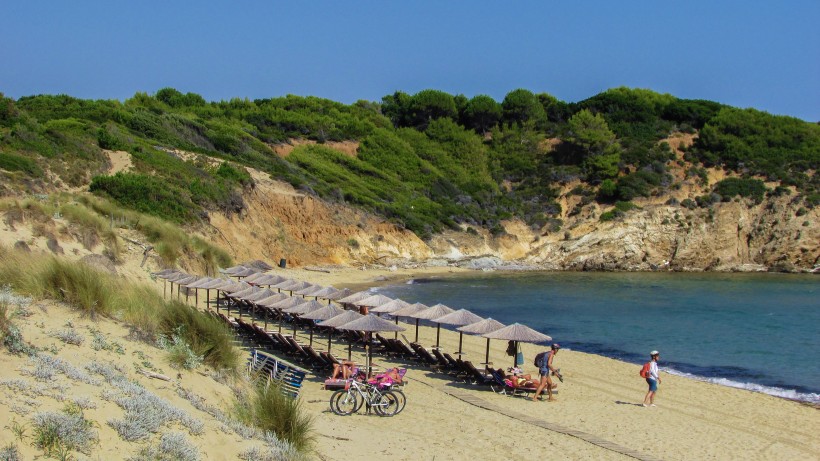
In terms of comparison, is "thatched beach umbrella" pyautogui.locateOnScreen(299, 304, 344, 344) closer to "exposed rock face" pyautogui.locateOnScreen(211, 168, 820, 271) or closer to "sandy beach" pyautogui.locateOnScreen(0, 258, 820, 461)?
"sandy beach" pyautogui.locateOnScreen(0, 258, 820, 461)

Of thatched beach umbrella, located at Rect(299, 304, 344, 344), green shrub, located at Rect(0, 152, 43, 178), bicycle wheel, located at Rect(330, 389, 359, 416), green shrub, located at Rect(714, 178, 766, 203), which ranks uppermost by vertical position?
green shrub, located at Rect(714, 178, 766, 203)

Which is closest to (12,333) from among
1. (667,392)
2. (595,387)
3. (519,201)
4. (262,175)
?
(595,387)

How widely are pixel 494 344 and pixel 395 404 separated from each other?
379 inches

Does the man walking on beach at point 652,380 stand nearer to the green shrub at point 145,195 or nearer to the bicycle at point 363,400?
the bicycle at point 363,400

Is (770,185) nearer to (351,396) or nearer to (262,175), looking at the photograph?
(262,175)

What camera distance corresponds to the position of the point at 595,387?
15.5m

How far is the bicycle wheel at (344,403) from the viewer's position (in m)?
11.5

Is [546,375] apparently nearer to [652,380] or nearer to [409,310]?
[652,380]

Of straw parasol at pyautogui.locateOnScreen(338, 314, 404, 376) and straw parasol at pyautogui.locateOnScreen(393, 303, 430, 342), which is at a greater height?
straw parasol at pyautogui.locateOnScreen(338, 314, 404, 376)

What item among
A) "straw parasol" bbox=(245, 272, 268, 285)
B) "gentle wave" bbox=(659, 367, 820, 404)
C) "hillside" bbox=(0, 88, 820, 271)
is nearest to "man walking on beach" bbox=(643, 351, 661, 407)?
"gentle wave" bbox=(659, 367, 820, 404)

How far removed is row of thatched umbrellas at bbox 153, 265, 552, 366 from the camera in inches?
575

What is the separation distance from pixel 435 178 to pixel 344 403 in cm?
5355

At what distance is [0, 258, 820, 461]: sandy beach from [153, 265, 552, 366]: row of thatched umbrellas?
51.4 inches

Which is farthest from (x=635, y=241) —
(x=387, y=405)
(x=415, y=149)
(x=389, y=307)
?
(x=387, y=405)
